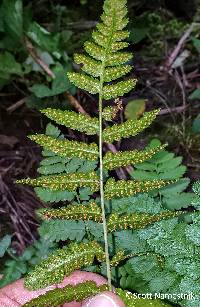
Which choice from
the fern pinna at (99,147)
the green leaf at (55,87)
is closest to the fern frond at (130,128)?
the fern pinna at (99,147)

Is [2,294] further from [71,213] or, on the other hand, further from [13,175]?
[13,175]

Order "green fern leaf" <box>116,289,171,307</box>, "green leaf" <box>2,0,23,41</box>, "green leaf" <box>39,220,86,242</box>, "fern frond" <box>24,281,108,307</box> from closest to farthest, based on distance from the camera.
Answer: "fern frond" <box>24,281,108,307</box> < "green fern leaf" <box>116,289,171,307</box> < "green leaf" <box>39,220,86,242</box> < "green leaf" <box>2,0,23,41</box>

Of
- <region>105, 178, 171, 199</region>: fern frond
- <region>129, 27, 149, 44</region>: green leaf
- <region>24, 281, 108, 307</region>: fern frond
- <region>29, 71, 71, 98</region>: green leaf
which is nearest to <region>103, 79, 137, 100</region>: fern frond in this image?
<region>105, 178, 171, 199</region>: fern frond

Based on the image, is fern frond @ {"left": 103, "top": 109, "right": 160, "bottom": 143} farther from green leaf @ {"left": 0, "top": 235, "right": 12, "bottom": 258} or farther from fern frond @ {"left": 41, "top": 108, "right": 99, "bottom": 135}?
green leaf @ {"left": 0, "top": 235, "right": 12, "bottom": 258}

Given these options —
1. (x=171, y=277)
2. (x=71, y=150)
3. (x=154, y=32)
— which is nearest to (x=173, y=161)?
(x=171, y=277)

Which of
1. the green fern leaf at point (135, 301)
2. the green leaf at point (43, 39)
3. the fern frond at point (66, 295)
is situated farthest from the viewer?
the green leaf at point (43, 39)

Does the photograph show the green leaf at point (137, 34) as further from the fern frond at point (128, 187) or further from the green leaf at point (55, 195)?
the fern frond at point (128, 187)
